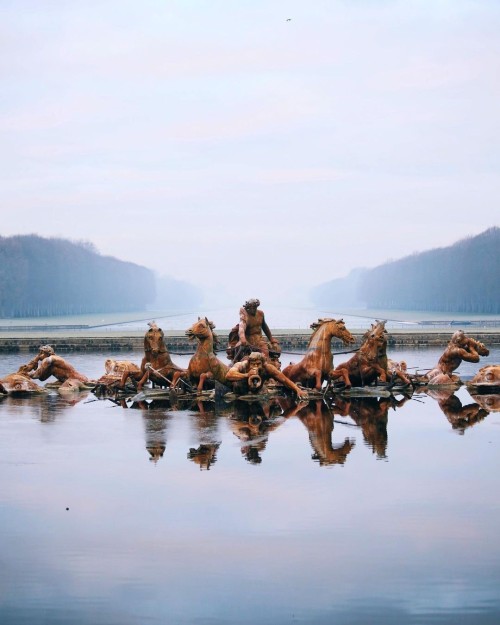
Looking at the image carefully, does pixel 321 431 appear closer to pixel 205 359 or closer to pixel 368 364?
pixel 205 359

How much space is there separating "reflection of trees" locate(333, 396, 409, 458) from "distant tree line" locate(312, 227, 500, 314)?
60.7m

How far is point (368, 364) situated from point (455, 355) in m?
1.80

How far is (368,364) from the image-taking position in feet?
53.1

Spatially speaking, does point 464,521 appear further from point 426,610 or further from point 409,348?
point 409,348

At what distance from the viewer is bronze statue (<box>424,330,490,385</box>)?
55.1 ft

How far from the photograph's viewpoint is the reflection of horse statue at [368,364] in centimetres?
1592

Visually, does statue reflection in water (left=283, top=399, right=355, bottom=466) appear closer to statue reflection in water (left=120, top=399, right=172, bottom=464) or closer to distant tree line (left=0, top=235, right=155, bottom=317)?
statue reflection in water (left=120, top=399, right=172, bottom=464)

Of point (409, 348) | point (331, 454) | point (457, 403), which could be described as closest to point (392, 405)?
point (457, 403)

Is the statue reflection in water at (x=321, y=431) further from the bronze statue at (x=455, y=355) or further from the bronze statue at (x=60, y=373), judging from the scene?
the bronze statue at (x=60, y=373)

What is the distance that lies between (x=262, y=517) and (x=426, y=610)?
200 centimetres

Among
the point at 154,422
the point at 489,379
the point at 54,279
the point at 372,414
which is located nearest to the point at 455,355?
the point at 489,379

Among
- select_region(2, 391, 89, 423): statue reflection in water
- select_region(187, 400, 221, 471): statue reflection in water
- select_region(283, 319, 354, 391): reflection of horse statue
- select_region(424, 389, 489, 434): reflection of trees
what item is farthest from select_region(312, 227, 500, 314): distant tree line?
select_region(187, 400, 221, 471): statue reflection in water

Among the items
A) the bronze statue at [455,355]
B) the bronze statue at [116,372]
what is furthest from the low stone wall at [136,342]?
the bronze statue at [116,372]

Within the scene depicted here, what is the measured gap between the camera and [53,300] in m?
82.4
